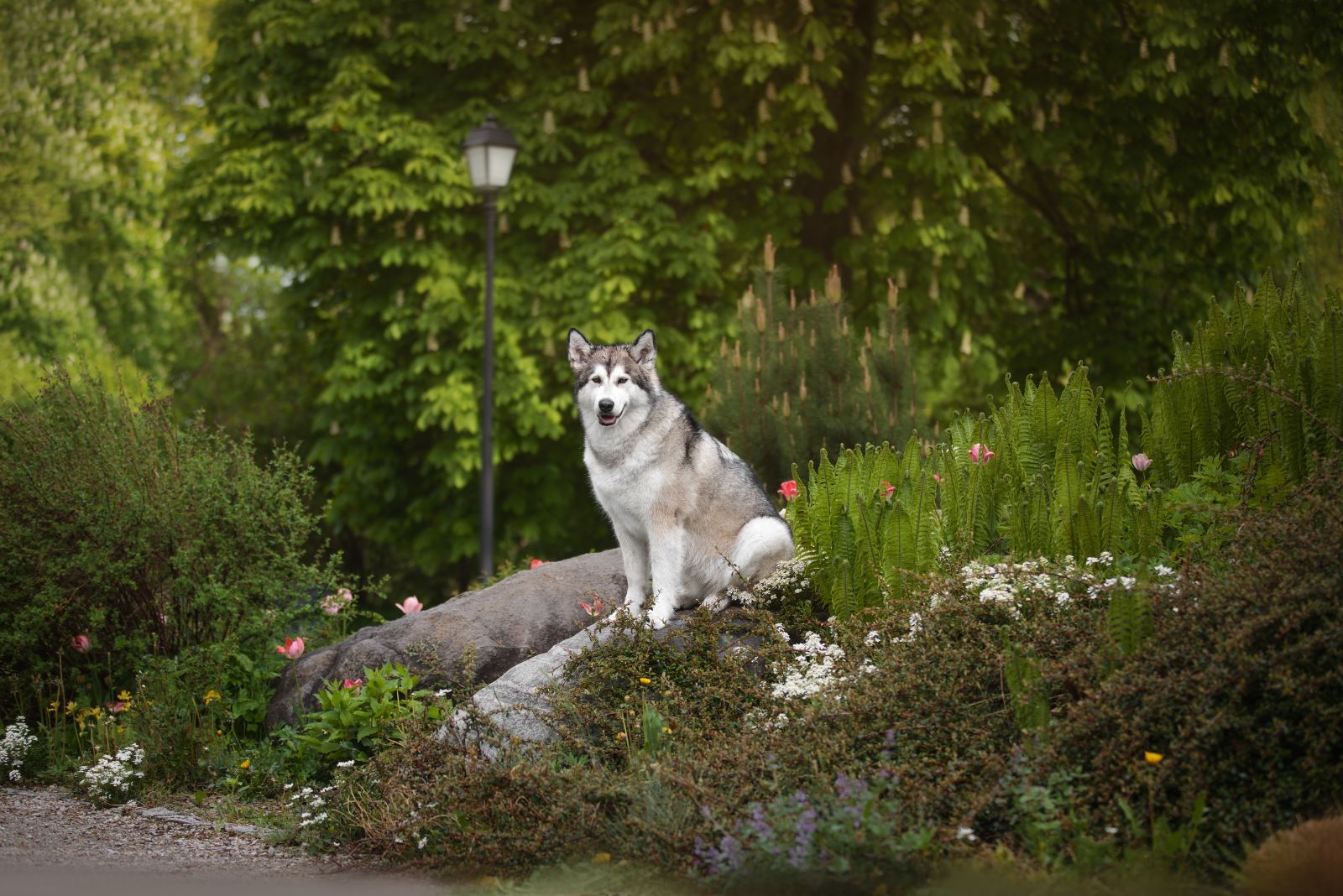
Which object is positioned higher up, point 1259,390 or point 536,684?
point 1259,390

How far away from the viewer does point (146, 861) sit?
20.8 feet

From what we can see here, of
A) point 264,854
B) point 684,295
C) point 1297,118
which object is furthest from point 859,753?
point 1297,118

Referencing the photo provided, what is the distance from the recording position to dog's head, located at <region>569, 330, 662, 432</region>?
7.39 metres

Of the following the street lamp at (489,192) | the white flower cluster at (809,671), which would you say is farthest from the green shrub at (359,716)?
the street lamp at (489,192)

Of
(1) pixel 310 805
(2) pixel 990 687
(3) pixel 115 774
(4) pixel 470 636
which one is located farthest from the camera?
(4) pixel 470 636

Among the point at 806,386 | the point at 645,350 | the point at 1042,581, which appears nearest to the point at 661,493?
the point at 645,350

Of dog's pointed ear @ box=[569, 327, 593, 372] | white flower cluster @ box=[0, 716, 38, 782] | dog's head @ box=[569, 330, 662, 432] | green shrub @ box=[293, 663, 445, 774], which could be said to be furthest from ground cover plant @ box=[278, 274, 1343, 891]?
white flower cluster @ box=[0, 716, 38, 782]

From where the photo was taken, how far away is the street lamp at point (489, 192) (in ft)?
42.2

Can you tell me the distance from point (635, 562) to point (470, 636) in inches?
51.1

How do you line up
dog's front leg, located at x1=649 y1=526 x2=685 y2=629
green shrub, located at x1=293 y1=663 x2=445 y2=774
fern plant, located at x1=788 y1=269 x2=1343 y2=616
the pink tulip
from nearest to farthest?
fern plant, located at x1=788 y1=269 x2=1343 y2=616 → green shrub, located at x1=293 y1=663 x2=445 y2=774 → dog's front leg, located at x1=649 y1=526 x2=685 y2=629 → the pink tulip

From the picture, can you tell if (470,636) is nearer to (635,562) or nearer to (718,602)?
(635,562)

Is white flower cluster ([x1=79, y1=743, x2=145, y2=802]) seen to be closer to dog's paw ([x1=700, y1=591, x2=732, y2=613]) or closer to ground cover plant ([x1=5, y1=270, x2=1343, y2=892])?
ground cover plant ([x1=5, y1=270, x2=1343, y2=892])

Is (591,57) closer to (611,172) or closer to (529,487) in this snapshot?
(611,172)

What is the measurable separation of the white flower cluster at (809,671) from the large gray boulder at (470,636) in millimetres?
1596
